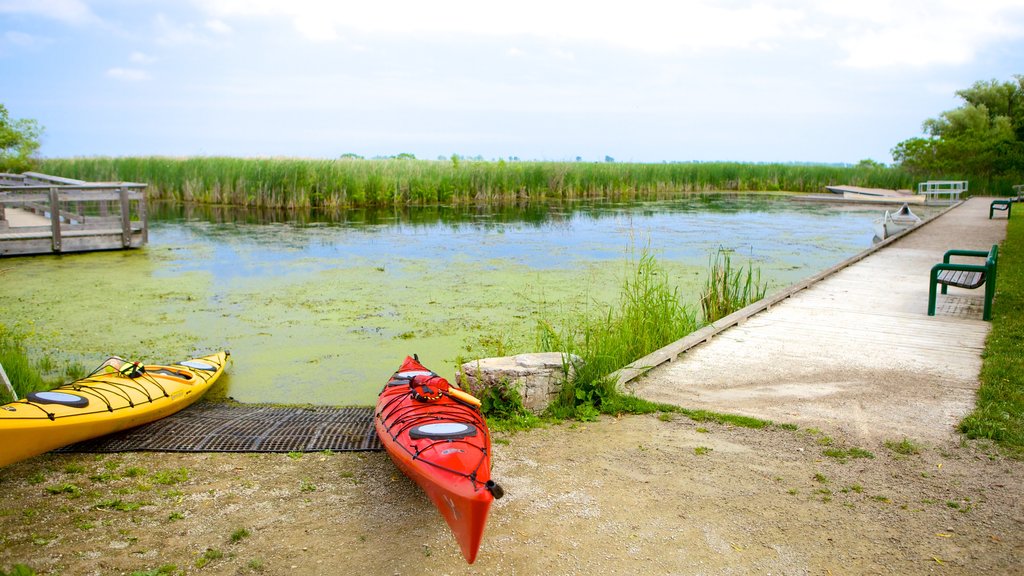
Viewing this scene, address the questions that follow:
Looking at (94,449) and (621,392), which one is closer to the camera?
(94,449)

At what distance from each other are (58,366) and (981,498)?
577cm

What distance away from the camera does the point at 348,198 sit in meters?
18.9

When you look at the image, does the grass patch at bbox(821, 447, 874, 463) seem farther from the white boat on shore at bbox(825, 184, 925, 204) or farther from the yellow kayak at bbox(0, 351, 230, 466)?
the white boat on shore at bbox(825, 184, 925, 204)

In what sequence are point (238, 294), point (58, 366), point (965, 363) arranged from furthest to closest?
→ point (238, 294) → point (58, 366) → point (965, 363)

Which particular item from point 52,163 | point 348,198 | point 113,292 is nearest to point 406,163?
point 348,198

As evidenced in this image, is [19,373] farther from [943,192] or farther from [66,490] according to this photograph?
[943,192]

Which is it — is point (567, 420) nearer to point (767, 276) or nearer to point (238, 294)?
point (238, 294)

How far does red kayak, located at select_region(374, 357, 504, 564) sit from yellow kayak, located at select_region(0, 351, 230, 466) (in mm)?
1401

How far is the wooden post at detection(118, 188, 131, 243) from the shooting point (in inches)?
446

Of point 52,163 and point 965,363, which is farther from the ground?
point 52,163

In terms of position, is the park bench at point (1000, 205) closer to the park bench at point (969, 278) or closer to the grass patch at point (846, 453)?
the park bench at point (969, 278)

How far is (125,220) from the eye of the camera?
11.4 metres

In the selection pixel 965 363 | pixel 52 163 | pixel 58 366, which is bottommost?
pixel 58 366

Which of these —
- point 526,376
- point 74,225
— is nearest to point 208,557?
point 526,376
